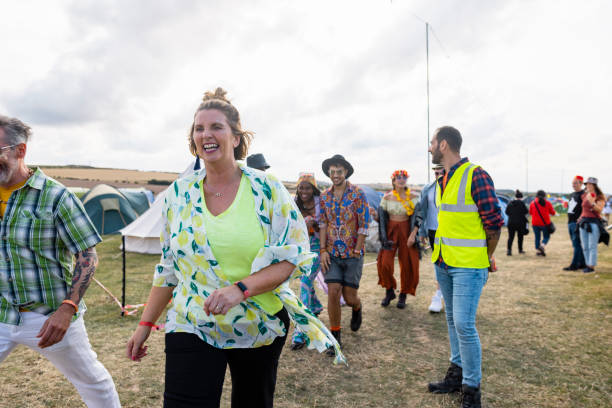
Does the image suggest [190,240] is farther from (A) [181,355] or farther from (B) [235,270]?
(A) [181,355]

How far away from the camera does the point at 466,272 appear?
2.99 meters

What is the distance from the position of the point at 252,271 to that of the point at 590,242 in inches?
361

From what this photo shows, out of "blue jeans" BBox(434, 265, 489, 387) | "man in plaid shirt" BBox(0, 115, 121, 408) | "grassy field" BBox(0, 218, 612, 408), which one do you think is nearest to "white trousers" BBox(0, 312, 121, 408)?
"man in plaid shirt" BBox(0, 115, 121, 408)

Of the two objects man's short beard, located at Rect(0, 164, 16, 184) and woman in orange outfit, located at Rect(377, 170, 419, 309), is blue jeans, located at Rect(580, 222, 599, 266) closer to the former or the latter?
woman in orange outfit, located at Rect(377, 170, 419, 309)

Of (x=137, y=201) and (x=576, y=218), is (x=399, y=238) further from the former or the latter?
(x=137, y=201)

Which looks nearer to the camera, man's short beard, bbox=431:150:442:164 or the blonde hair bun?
the blonde hair bun

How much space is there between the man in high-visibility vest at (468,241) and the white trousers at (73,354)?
2440mm

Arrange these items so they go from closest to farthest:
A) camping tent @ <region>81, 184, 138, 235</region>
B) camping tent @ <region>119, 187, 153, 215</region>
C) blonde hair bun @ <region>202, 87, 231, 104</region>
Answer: blonde hair bun @ <region>202, 87, 231, 104</region> → camping tent @ <region>81, 184, 138, 235</region> → camping tent @ <region>119, 187, 153, 215</region>

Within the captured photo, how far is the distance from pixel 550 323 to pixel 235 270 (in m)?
5.23

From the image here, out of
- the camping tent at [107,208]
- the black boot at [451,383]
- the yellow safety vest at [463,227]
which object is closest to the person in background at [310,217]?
the black boot at [451,383]

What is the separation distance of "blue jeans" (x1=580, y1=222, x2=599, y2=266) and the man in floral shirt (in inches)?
247

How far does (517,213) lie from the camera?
11.4m

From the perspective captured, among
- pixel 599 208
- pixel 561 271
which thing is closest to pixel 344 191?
pixel 599 208

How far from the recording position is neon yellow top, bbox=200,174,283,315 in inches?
68.2
